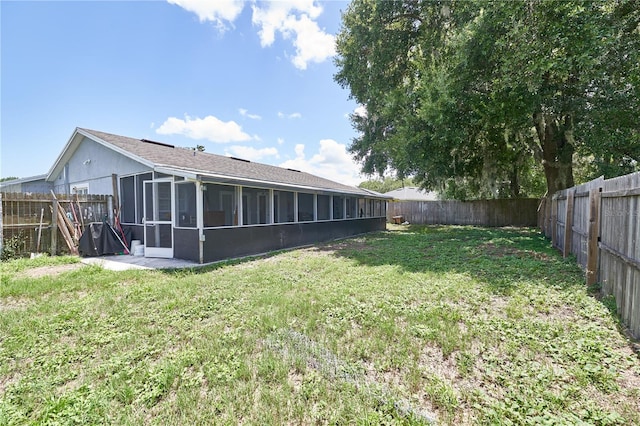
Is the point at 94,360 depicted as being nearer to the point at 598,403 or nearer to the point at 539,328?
the point at 598,403

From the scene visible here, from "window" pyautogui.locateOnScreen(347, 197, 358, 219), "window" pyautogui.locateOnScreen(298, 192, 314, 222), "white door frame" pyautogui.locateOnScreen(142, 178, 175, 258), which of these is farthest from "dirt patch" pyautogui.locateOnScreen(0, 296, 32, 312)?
"window" pyautogui.locateOnScreen(347, 197, 358, 219)

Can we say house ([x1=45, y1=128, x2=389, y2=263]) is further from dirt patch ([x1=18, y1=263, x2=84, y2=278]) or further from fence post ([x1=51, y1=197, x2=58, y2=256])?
dirt patch ([x1=18, y1=263, x2=84, y2=278])

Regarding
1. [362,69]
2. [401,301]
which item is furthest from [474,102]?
[401,301]

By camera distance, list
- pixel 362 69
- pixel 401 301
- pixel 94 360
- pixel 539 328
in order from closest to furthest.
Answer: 1. pixel 94 360
2. pixel 539 328
3. pixel 401 301
4. pixel 362 69

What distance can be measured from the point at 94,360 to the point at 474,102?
11988 millimetres

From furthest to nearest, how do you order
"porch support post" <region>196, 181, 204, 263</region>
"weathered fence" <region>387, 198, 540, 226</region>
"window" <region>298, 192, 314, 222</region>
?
1. "weathered fence" <region>387, 198, 540, 226</region>
2. "window" <region>298, 192, 314, 222</region>
3. "porch support post" <region>196, 181, 204, 263</region>

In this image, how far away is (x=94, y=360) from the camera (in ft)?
9.04

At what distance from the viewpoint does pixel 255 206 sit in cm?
884

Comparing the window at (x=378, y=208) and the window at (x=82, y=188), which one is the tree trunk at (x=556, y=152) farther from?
the window at (x=82, y=188)

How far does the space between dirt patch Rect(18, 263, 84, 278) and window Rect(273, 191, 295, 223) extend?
204 inches

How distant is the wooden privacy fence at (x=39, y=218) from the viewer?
7523 mm

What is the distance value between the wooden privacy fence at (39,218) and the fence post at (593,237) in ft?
39.7

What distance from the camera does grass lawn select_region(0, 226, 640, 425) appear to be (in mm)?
2049

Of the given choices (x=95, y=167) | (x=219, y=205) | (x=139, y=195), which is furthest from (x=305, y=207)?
(x=95, y=167)
